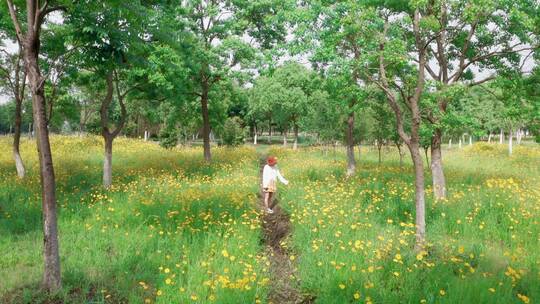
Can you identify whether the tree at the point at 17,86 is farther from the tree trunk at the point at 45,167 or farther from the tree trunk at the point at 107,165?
the tree trunk at the point at 45,167

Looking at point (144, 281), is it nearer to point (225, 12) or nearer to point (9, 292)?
point (9, 292)

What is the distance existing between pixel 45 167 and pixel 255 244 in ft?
15.4

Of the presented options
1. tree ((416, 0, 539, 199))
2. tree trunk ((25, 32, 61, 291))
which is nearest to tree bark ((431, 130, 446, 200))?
tree ((416, 0, 539, 199))

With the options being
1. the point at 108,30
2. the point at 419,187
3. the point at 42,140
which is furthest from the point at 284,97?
the point at 42,140

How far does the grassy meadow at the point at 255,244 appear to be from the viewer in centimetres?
638

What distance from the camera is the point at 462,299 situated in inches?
236

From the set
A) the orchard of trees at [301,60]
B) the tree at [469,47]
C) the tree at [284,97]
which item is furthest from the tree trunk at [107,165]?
the tree at [284,97]

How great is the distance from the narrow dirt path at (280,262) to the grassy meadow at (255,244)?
0.52 ft

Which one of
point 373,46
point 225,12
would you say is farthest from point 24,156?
point 373,46

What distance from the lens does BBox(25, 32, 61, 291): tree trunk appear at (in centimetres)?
623

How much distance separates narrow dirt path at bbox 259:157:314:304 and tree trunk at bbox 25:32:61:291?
392cm

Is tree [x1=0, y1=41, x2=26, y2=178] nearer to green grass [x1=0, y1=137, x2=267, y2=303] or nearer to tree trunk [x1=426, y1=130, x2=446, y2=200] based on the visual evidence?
green grass [x1=0, y1=137, x2=267, y2=303]

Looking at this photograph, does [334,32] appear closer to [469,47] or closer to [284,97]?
[469,47]

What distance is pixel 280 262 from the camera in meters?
8.14
